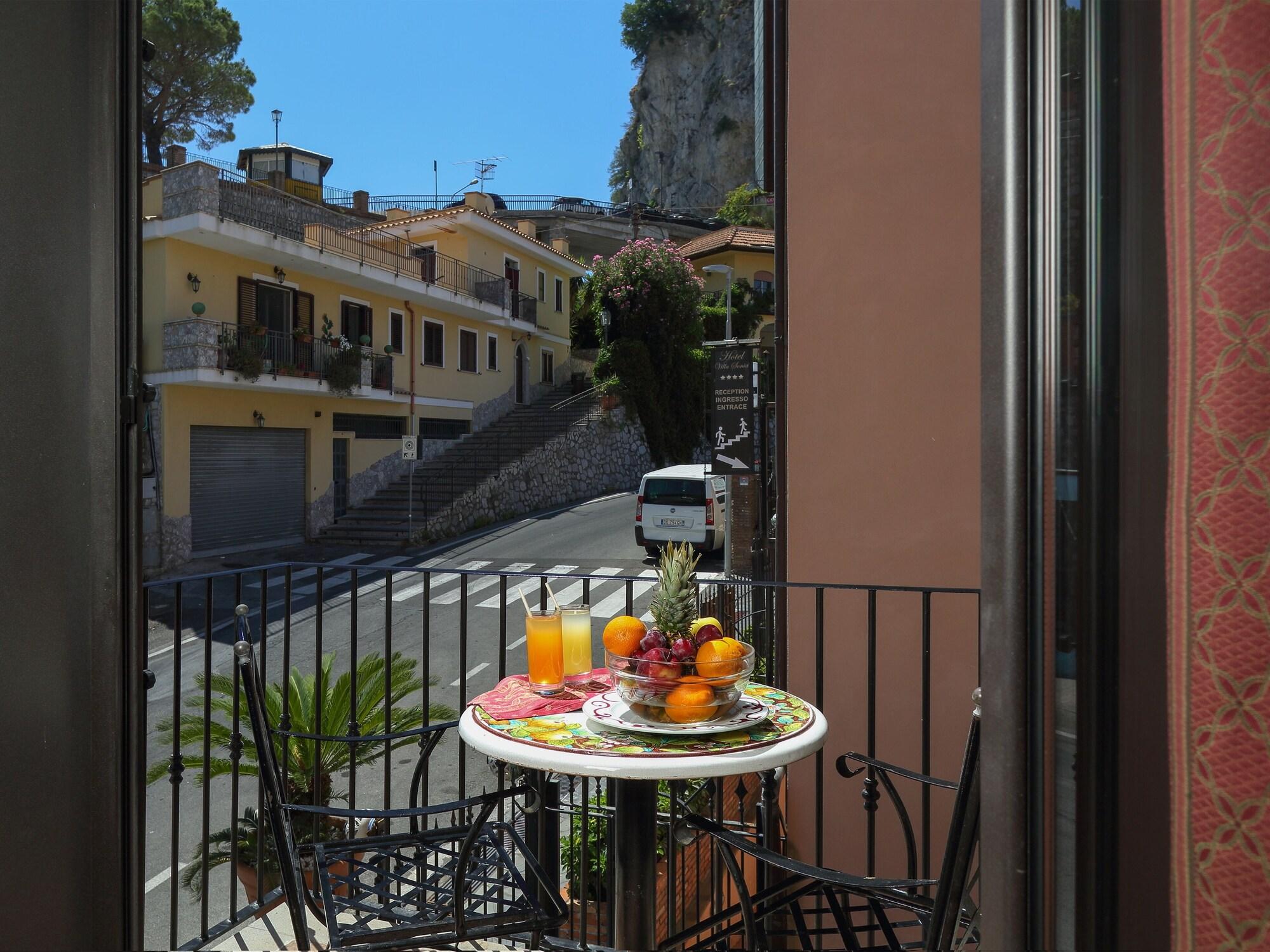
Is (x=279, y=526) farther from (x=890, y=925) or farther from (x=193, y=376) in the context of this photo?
(x=890, y=925)

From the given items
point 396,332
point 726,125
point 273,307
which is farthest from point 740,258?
point 273,307

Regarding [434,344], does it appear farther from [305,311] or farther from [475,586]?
[475,586]

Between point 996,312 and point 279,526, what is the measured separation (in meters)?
16.9

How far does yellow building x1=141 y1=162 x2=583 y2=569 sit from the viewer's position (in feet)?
44.4

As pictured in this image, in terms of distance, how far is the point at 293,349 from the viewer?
15664 millimetres

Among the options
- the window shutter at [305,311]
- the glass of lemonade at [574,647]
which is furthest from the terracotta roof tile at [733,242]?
the glass of lemonade at [574,647]

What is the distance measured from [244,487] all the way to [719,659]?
1532 cm

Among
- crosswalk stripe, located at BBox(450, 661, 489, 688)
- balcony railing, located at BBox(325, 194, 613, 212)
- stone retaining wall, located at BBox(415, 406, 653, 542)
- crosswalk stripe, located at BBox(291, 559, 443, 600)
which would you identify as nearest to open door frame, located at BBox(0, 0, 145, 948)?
crosswalk stripe, located at BBox(450, 661, 489, 688)

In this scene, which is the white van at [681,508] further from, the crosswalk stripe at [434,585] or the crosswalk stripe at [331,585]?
the crosswalk stripe at [331,585]

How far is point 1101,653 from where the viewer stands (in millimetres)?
628

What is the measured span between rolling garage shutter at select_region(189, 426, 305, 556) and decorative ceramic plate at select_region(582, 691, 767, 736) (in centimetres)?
1422

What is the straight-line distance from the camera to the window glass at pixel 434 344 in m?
19.7

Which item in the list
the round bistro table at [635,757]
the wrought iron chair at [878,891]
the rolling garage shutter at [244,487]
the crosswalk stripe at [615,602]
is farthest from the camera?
the rolling garage shutter at [244,487]

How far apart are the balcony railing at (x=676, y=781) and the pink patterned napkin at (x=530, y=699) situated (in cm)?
14
